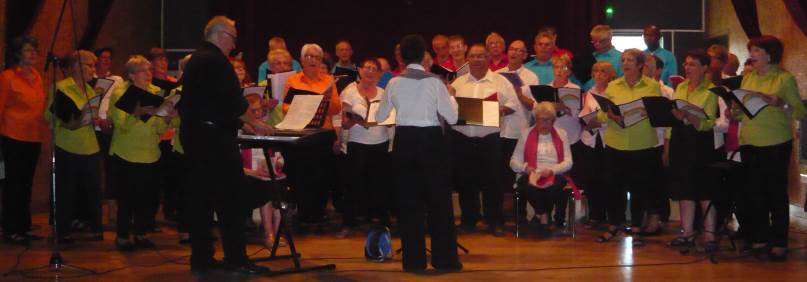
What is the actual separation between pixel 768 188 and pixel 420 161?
2.31 meters

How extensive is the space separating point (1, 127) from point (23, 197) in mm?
554

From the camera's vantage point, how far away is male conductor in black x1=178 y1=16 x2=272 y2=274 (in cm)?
582

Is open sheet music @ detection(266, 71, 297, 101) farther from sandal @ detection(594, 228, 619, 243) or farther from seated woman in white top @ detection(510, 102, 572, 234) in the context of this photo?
sandal @ detection(594, 228, 619, 243)

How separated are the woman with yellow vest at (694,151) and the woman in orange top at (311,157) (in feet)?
8.69

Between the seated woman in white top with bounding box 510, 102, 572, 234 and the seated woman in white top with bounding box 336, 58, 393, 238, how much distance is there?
1.07 m

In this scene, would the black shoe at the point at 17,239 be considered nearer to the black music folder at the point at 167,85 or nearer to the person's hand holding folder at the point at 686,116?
the black music folder at the point at 167,85

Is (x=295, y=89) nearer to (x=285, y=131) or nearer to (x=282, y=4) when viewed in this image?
(x=285, y=131)

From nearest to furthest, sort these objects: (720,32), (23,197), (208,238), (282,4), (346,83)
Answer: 1. (208,238)
2. (23,197)
3. (346,83)
4. (720,32)
5. (282,4)

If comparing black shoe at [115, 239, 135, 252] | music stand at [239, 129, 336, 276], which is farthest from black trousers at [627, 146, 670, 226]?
black shoe at [115, 239, 135, 252]

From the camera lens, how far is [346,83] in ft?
26.7

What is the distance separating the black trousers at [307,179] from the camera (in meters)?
8.07

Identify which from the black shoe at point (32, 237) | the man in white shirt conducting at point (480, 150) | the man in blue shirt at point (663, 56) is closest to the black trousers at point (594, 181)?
the man in white shirt conducting at point (480, 150)

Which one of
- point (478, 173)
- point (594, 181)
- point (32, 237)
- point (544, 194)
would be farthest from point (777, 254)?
point (32, 237)

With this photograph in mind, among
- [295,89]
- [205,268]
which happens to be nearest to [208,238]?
[205,268]
